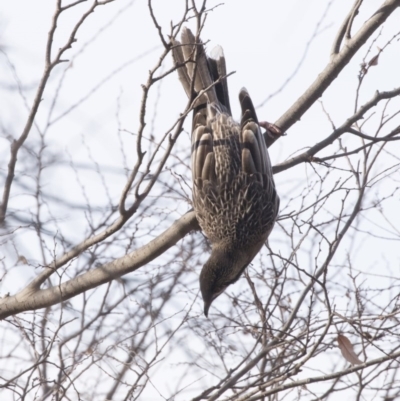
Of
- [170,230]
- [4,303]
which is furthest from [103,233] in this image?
[4,303]

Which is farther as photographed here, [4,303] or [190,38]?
[190,38]

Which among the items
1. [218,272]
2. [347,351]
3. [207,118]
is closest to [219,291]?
[218,272]

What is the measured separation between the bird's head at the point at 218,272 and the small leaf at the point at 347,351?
165 centimetres

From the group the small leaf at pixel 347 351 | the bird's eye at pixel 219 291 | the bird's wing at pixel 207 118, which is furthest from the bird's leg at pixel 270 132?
the small leaf at pixel 347 351

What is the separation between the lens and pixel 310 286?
18.1ft

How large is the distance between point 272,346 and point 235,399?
1.32 ft

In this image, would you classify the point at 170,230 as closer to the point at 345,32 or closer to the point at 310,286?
the point at 310,286

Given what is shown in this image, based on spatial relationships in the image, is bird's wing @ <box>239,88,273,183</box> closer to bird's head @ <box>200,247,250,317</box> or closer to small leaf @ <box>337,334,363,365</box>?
bird's head @ <box>200,247,250,317</box>

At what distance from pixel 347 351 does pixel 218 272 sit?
1.85 meters

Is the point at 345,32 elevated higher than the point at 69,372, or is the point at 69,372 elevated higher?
the point at 345,32

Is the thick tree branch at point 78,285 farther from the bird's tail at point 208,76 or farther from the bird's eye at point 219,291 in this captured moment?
the bird's tail at point 208,76

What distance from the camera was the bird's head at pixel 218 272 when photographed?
654 centimetres

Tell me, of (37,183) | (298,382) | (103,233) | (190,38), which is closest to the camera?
(37,183)

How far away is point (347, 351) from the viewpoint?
16.3 ft
